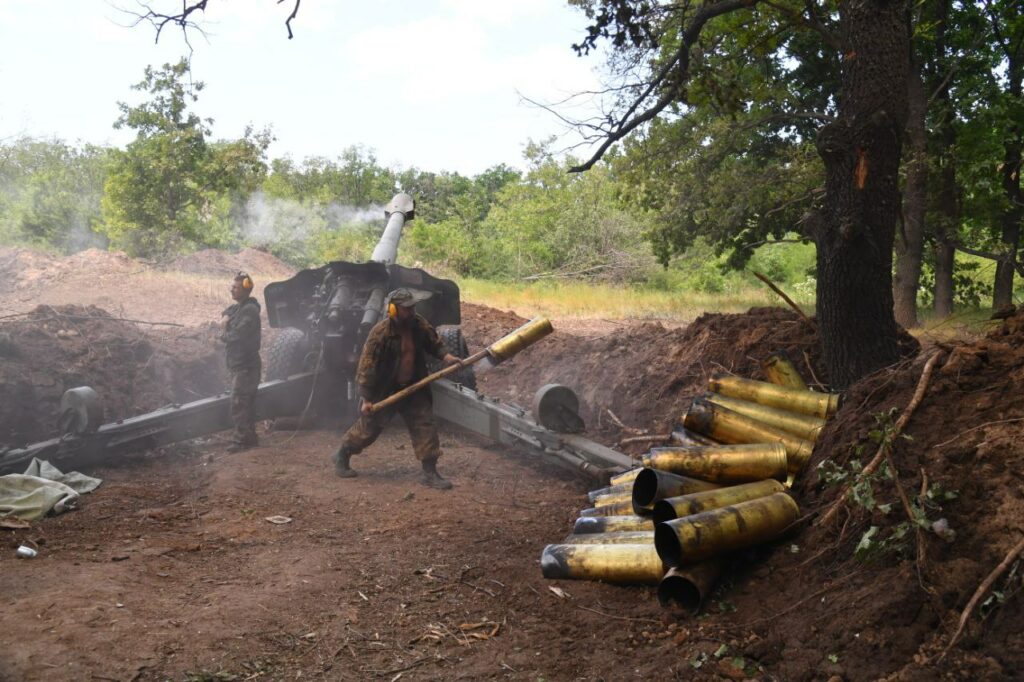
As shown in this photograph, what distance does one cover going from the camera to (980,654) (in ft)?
10.5

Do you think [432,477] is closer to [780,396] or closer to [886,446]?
[780,396]

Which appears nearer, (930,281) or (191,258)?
(930,281)

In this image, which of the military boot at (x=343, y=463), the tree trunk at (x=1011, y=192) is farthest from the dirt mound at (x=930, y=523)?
the tree trunk at (x=1011, y=192)

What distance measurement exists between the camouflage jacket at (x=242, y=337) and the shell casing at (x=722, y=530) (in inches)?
221

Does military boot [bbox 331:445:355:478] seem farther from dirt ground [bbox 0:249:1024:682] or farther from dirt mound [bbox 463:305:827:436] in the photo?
dirt mound [bbox 463:305:827:436]

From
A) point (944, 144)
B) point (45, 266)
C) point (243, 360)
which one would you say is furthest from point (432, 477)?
point (45, 266)

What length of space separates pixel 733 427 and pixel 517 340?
9.59 feet

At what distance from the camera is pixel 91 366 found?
32.6ft

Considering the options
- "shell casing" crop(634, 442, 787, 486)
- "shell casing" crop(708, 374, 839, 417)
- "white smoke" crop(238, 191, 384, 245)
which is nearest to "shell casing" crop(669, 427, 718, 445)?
"shell casing" crop(708, 374, 839, 417)

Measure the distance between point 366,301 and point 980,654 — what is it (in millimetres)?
7667

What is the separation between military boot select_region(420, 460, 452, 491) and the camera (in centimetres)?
759

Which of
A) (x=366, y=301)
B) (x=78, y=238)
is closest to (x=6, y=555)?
(x=366, y=301)

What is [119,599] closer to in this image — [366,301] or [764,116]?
[366,301]

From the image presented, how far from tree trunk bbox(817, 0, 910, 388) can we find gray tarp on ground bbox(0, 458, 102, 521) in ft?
18.5
